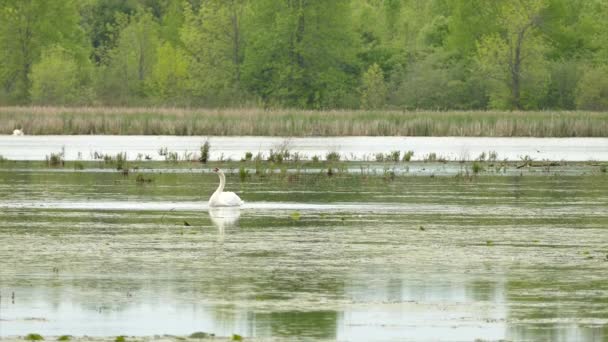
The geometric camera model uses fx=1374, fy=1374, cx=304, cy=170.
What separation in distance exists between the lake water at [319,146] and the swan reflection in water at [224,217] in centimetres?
1616

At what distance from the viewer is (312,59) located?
84438 mm

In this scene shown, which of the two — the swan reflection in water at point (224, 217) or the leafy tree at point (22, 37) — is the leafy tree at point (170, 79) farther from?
the swan reflection in water at point (224, 217)

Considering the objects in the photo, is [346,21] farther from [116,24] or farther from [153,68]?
[116,24]

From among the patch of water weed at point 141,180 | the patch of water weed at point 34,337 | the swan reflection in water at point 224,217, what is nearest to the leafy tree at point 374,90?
the patch of water weed at point 141,180

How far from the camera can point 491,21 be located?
8388cm

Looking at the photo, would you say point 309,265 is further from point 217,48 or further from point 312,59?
point 217,48

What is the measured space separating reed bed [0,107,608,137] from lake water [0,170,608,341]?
26132mm

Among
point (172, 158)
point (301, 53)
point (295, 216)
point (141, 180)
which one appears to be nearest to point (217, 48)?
point (301, 53)

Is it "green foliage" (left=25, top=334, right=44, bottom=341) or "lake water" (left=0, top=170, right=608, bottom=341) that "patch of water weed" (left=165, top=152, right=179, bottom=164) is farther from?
"green foliage" (left=25, top=334, right=44, bottom=341)

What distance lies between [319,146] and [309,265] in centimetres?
3342

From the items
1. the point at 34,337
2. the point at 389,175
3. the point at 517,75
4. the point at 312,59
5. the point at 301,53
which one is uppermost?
the point at 301,53

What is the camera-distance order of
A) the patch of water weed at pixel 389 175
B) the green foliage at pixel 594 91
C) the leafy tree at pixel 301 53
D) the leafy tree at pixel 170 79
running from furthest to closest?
the leafy tree at pixel 170 79 → the leafy tree at pixel 301 53 → the green foliage at pixel 594 91 → the patch of water weed at pixel 389 175

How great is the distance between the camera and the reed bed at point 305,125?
5144cm

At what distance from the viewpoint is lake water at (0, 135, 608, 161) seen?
133 ft
